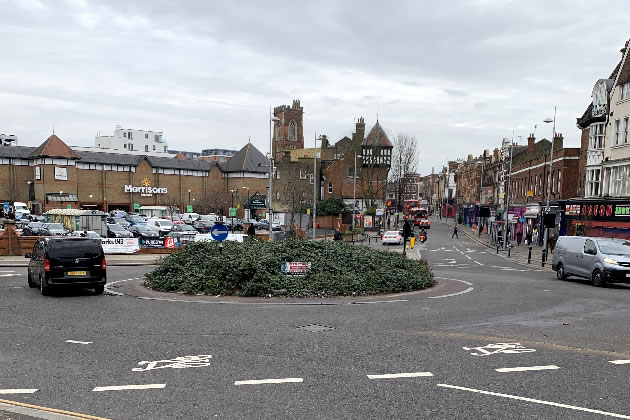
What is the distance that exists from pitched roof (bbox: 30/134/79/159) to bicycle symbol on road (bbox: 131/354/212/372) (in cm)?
8269

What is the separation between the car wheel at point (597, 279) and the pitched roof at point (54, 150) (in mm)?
80929

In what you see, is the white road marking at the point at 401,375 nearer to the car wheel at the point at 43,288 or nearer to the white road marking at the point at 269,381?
the white road marking at the point at 269,381

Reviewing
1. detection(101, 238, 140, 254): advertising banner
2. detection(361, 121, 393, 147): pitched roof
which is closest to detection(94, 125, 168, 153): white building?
detection(361, 121, 393, 147): pitched roof

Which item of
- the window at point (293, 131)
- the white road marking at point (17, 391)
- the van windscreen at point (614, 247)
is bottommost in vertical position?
the white road marking at point (17, 391)

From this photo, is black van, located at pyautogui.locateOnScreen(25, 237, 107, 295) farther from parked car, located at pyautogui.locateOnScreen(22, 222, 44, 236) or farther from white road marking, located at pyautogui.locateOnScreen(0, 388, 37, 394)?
parked car, located at pyautogui.locateOnScreen(22, 222, 44, 236)

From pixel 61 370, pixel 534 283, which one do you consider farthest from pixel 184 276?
pixel 534 283

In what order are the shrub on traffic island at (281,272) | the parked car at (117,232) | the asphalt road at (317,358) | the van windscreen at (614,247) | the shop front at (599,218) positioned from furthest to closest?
the parked car at (117,232)
the shop front at (599,218)
the van windscreen at (614,247)
the shrub on traffic island at (281,272)
the asphalt road at (317,358)

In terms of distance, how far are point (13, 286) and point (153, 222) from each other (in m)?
36.0

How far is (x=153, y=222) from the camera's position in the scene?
5234 cm

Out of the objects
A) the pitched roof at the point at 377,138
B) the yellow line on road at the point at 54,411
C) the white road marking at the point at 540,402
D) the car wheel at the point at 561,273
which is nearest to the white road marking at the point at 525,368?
the white road marking at the point at 540,402

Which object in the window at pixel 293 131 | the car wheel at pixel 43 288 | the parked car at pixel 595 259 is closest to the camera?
the car wheel at pixel 43 288

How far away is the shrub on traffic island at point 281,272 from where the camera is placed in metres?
15.2

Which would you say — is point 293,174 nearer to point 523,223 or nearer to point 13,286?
point 523,223

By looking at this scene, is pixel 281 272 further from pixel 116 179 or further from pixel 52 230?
pixel 116 179
